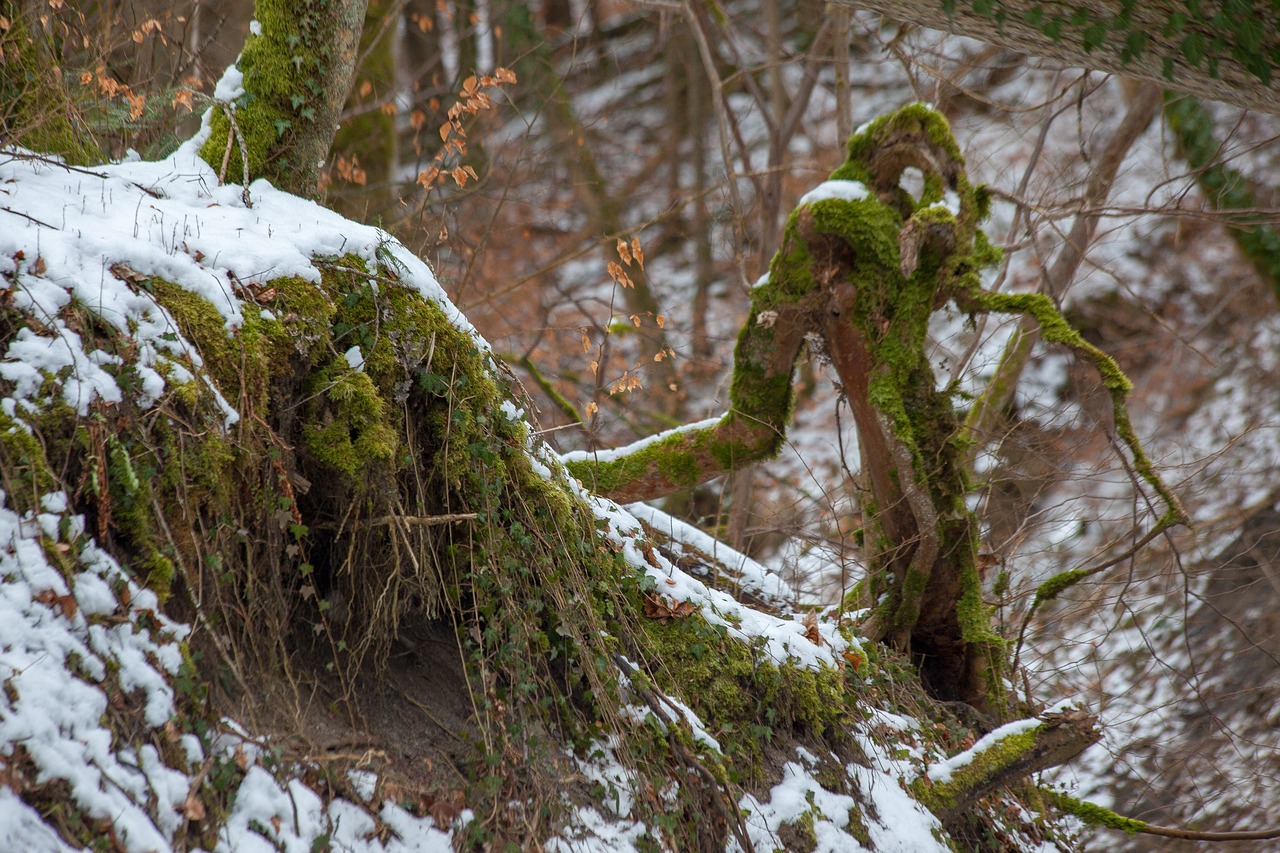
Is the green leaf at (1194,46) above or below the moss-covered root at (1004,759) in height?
above

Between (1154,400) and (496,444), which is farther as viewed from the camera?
(1154,400)

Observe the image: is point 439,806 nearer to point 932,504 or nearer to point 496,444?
point 496,444

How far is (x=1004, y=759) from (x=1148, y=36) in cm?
313

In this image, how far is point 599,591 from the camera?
3.83 metres

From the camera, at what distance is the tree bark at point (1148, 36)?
3227 mm

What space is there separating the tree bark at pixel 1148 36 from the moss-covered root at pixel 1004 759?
9.07 ft

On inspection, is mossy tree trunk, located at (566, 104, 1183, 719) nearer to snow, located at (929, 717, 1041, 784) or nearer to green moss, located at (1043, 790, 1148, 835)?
green moss, located at (1043, 790, 1148, 835)

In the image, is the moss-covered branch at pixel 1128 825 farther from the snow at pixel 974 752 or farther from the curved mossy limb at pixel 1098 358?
the curved mossy limb at pixel 1098 358

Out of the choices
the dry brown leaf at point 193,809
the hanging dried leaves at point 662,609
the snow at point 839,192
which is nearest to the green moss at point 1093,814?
the hanging dried leaves at point 662,609

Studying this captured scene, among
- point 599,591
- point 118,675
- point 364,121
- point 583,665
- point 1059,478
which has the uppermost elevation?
point 364,121

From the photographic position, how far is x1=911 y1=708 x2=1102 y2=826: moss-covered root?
13.6 ft

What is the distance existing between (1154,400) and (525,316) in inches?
337

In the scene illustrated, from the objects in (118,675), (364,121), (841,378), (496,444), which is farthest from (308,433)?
(364,121)

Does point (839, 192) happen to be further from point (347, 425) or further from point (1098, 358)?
point (347, 425)
